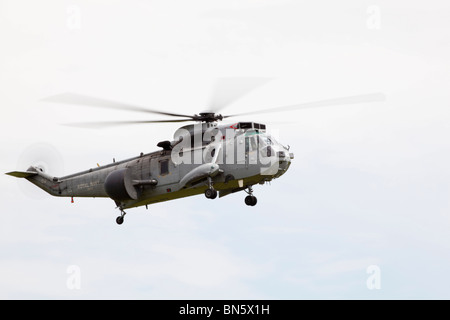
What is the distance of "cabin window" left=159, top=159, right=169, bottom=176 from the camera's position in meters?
34.2

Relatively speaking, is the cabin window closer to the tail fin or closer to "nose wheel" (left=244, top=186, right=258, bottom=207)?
"nose wheel" (left=244, top=186, right=258, bottom=207)

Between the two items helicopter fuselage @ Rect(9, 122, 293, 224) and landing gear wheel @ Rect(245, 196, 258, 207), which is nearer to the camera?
helicopter fuselage @ Rect(9, 122, 293, 224)

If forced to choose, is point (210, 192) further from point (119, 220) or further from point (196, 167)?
point (119, 220)

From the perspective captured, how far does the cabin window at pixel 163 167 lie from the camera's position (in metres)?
34.2

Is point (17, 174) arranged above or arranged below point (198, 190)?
above

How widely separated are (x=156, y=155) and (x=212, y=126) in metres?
3.31

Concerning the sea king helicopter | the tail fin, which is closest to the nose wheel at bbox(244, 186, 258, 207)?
the sea king helicopter

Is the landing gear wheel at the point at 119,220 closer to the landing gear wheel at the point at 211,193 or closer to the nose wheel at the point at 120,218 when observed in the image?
the nose wheel at the point at 120,218

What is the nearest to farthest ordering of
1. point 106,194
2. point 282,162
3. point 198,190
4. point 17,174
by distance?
point 282,162 → point 198,190 → point 106,194 → point 17,174

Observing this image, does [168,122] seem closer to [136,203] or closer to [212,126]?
[212,126]

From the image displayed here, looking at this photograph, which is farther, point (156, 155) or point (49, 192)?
point (49, 192)

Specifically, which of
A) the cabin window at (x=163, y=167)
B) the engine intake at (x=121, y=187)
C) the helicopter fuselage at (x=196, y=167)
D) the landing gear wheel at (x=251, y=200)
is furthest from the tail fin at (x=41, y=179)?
the landing gear wheel at (x=251, y=200)

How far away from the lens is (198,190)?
3347 centimetres

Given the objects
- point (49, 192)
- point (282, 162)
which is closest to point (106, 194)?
point (49, 192)
